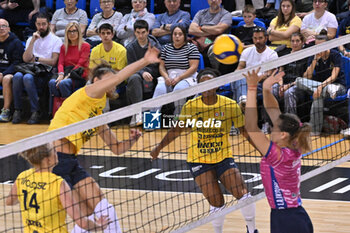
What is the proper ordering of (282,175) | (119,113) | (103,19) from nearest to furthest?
(119,113)
(282,175)
(103,19)

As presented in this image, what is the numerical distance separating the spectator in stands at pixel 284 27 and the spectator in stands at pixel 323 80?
3.05 ft

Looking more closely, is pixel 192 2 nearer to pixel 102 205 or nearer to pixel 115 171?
pixel 115 171

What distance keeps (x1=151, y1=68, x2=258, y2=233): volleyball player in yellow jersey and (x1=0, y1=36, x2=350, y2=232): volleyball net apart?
0.02 meters

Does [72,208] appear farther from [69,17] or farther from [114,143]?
[69,17]

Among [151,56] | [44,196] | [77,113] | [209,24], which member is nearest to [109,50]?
[209,24]

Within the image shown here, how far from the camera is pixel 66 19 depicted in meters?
13.7

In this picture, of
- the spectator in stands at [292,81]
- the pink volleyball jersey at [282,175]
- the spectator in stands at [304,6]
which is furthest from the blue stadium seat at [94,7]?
the pink volleyball jersey at [282,175]

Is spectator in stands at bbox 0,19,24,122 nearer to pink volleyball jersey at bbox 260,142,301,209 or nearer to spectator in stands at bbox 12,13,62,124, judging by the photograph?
spectator in stands at bbox 12,13,62,124

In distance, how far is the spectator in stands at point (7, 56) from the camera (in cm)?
1306

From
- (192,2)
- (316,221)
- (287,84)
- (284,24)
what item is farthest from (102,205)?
(192,2)

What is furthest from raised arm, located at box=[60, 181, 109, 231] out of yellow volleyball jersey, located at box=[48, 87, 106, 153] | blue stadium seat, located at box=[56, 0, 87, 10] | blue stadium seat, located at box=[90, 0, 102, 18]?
blue stadium seat, located at box=[56, 0, 87, 10]

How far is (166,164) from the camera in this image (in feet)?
33.4

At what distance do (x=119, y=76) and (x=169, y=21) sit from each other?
283 inches

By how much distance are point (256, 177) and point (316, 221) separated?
183cm
